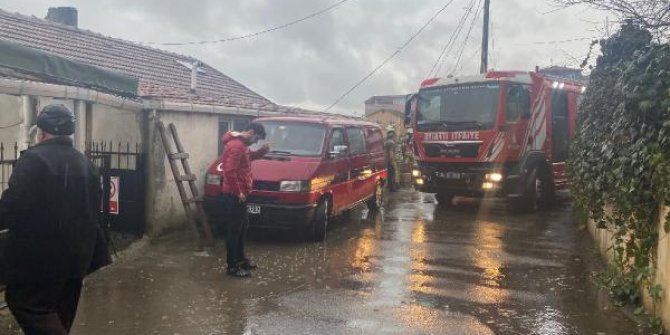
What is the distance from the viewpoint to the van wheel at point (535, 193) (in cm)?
1240

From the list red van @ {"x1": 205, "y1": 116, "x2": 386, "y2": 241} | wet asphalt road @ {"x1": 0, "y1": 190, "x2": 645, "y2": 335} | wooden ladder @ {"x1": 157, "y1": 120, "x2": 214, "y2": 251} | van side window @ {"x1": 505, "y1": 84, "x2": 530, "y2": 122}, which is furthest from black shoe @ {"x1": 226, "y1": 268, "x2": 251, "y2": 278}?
van side window @ {"x1": 505, "y1": 84, "x2": 530, "y2": 122}

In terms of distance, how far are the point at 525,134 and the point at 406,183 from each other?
6.99 m

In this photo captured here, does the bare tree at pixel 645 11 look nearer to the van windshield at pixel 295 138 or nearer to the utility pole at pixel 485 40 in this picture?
the van windshield at pixel 295 138

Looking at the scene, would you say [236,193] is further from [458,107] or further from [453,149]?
[458,107]

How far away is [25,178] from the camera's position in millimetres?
3350

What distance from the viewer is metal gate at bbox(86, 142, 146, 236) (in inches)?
327

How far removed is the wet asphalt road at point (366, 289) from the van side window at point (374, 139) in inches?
90.3

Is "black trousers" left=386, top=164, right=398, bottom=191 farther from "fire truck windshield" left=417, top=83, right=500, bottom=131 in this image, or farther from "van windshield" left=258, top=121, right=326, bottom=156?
"van windshield" left=258, top=121, right=326, bottom=156

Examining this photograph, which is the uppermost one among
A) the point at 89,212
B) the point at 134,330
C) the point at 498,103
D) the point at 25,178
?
the point at 498,103

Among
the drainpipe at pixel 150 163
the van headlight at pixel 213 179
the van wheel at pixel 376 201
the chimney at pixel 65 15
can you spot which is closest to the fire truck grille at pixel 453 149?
the van wheel at pixel 376 201

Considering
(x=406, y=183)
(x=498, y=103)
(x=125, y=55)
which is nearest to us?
(x=498, y=103)

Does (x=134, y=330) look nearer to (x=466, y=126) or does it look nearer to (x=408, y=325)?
(x=408, y=325)

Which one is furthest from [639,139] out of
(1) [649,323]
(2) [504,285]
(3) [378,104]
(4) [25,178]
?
(3) [378,104]

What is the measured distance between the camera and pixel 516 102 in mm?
11781
